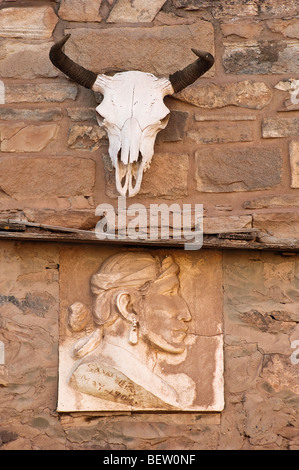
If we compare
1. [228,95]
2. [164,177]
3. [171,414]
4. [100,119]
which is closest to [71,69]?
[100,119]

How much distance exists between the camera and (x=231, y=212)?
224 inches

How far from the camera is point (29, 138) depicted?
5820 millimetres

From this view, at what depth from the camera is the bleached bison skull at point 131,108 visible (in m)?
5.48

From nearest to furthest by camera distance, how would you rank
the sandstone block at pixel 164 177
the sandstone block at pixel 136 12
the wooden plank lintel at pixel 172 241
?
1. the wooden plank lintel at pixel 172 241
2. the sandstone block at pixel 164 177
3. the sandstone block at pixel 136 12

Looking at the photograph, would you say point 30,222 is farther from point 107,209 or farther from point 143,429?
point 143,429

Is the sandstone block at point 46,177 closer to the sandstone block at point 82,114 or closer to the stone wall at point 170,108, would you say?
the stone wall at point 170,108

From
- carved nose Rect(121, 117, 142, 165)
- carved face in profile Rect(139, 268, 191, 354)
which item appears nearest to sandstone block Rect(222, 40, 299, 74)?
carved nose Rect(121, 117, 142, 165)

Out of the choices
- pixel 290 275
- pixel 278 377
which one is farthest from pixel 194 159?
pixel 278 377

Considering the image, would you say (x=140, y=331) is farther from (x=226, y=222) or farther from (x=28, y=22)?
(x=28, y=22)

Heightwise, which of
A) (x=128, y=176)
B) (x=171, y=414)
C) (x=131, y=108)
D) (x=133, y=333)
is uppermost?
(x=131, y=108)

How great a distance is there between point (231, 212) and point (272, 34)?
1.15m

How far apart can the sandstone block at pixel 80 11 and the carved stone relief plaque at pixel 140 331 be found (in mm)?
1462

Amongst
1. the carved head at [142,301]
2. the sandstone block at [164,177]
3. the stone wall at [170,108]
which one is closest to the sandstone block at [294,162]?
the stone wall at [170,108]

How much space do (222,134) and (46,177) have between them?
108 cm
